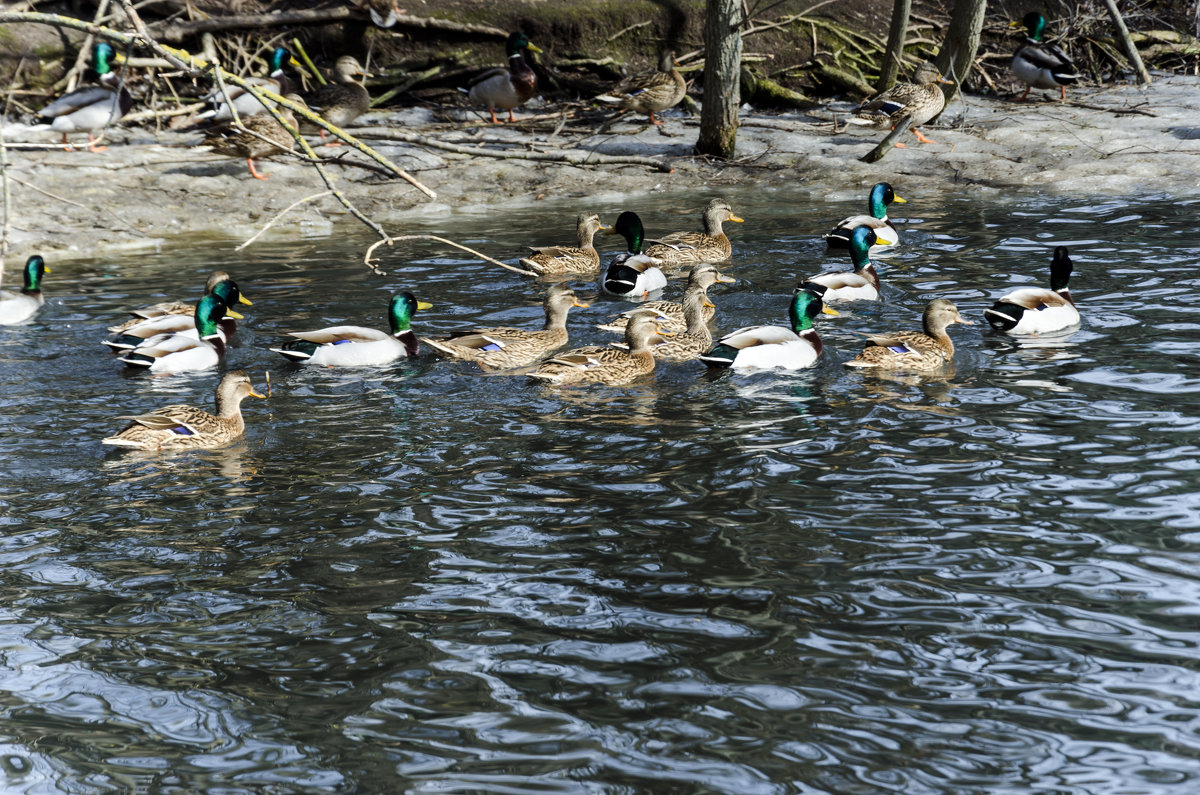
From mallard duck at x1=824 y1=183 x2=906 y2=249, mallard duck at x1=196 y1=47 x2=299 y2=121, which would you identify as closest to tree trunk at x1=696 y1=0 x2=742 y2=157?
mallard duck at x1=824 y1=183 x2=906 y2=249

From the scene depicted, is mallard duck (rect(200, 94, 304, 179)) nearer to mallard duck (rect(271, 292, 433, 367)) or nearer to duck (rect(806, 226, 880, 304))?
mallard duck (rect(271, 292, 433, 367))

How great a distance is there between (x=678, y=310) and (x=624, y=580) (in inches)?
246

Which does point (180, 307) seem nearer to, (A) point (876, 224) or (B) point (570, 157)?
(A) point (876, 224)

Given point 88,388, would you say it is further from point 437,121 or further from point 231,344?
point 437,121

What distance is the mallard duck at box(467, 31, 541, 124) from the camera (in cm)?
2009

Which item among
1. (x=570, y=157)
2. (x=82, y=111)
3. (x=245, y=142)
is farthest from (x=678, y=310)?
(x=82, y=111)

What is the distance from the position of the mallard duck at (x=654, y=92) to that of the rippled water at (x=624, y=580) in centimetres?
978

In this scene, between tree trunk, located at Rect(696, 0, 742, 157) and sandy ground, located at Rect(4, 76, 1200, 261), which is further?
tree trunk, located at Rect(696, 0, 742, 157)

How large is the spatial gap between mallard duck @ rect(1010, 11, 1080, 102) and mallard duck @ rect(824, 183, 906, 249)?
6.85 metres

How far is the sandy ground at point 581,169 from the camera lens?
16547 millimetres

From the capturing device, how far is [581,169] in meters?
19.0

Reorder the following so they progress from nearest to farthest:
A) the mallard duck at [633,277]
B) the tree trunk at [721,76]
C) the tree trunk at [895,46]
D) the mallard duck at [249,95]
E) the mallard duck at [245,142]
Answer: the mallard duck at [633,277] < the mallard duck at [245,142] < the tree trunk at [721,76] < the mallard duck at [249,95] < the tree trunk at [895,46]

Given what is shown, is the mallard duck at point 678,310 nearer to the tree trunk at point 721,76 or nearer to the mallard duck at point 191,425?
the mallard duck at point 191,425

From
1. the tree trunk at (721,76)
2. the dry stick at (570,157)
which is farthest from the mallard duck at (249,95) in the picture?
the tree trunk at (721,76)
